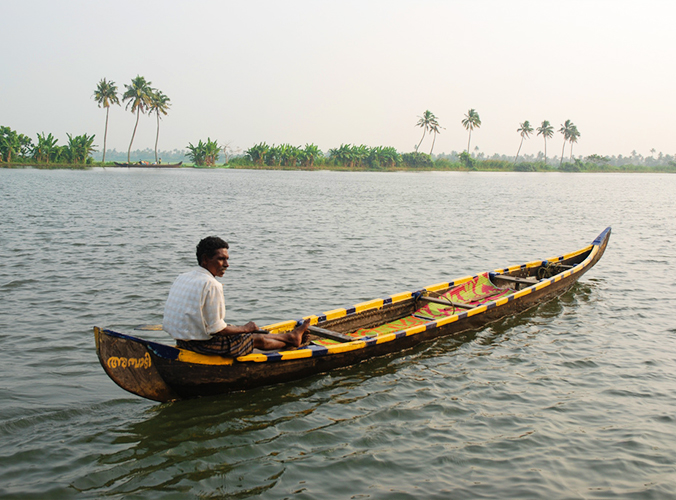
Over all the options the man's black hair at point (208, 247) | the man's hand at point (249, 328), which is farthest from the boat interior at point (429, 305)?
the man's black hair at point (208, 247)

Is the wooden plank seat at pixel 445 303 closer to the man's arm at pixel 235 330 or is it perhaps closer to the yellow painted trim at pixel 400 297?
the yellow painted trim at pixel 400 297

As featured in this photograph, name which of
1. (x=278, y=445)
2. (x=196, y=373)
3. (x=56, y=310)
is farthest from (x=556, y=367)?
(x=56, y=310)

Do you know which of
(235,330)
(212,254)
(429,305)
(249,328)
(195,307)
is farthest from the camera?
(429,305)

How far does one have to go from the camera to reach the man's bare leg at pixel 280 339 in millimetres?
6289

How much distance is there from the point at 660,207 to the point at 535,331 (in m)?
30.0

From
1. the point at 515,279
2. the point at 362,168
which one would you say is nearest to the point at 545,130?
the point at 362,168

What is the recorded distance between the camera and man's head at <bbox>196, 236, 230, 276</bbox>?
542cm

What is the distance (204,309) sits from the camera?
542 cm

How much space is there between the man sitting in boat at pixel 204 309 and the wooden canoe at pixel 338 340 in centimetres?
14

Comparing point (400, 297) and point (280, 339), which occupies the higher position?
point (400, 297)

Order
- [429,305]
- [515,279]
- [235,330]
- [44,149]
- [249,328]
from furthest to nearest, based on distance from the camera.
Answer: [44,149] < [515,279] < [429,305] < [249,328] < [235,330]

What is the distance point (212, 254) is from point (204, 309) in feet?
1.85

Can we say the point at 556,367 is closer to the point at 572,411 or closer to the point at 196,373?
the point at 572,411

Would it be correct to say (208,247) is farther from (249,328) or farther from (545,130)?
(545,130)
